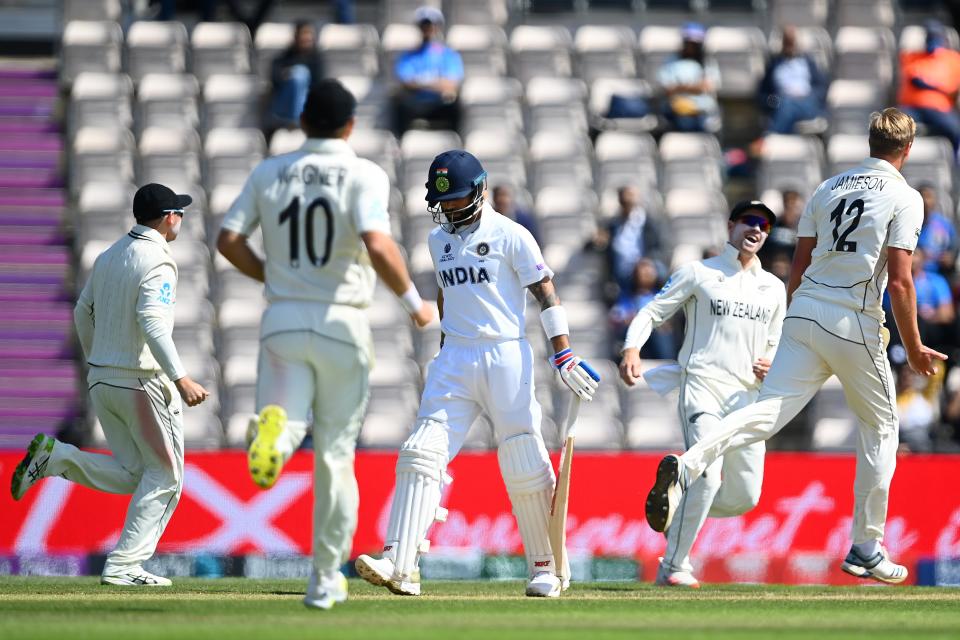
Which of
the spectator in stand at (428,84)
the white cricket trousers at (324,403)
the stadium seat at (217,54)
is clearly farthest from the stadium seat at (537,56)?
the white cricket trousers at (324,403)

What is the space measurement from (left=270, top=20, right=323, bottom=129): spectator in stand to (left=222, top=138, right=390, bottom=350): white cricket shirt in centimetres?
902

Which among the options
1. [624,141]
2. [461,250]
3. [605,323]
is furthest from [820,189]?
[624,141]

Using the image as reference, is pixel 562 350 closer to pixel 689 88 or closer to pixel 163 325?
pixel 163 325

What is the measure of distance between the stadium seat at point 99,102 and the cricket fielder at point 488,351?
8.91m

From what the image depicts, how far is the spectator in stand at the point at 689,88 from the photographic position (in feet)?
52.7

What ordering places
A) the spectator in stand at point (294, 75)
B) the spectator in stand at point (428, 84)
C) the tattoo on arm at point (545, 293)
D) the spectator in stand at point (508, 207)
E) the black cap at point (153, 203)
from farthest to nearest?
the spectator in stand at point (428, 84) < the spectator in stand at point (294, 75) < the spectator in stand at point (508, 207) < the black cap at point (153, 203) < the tattoo on arm at point (545, 293)

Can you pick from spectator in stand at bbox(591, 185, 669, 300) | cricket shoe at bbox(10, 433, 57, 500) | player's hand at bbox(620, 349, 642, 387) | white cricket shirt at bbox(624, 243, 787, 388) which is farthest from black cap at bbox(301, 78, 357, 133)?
spectator in stand at bbox(591, 185, 669, 300)

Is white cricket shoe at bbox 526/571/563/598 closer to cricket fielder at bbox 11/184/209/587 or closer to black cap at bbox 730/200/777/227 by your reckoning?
cricket fielder at bbox 11/184/209/587

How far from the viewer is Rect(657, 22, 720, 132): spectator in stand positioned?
16.1 metres

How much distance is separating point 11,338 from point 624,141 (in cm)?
635

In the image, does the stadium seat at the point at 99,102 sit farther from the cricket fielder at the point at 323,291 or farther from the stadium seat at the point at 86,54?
the cricket fielder at the point at 323,291

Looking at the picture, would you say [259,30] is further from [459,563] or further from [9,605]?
[9,605]

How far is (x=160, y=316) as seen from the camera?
864cm

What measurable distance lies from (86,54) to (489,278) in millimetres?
10042
